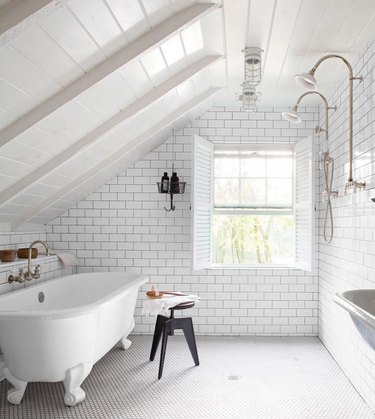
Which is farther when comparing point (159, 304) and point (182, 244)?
point (182, 244)

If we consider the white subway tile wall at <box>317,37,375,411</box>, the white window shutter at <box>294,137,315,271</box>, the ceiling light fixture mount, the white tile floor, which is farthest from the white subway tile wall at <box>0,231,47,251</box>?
the white subway tile wall at <box>317,37,375,411</box>

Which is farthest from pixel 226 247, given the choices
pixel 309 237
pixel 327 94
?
pixel 327 94

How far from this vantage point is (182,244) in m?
5.45

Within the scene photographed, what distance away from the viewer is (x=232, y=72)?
13.8 ft

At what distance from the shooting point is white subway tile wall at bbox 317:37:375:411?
3.47 m

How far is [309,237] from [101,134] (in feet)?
8.88

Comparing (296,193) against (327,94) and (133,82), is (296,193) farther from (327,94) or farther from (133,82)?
(133,82)

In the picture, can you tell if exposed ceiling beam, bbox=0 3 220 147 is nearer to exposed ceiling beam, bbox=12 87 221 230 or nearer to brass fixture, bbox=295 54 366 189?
brass fixture, bbox=295 54 366 189

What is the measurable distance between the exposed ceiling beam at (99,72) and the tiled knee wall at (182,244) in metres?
2.66

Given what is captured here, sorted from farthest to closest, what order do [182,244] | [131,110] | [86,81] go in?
[182,244] < [131,110] < [86,81]

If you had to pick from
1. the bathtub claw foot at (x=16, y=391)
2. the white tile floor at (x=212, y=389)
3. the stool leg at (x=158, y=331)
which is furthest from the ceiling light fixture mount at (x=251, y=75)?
the bathtub claw foot at (x=16, y=391)

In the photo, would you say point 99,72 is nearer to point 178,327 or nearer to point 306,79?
point 306,79

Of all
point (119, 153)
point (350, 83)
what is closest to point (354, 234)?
point (350, 83)

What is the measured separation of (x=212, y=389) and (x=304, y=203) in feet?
7.98
